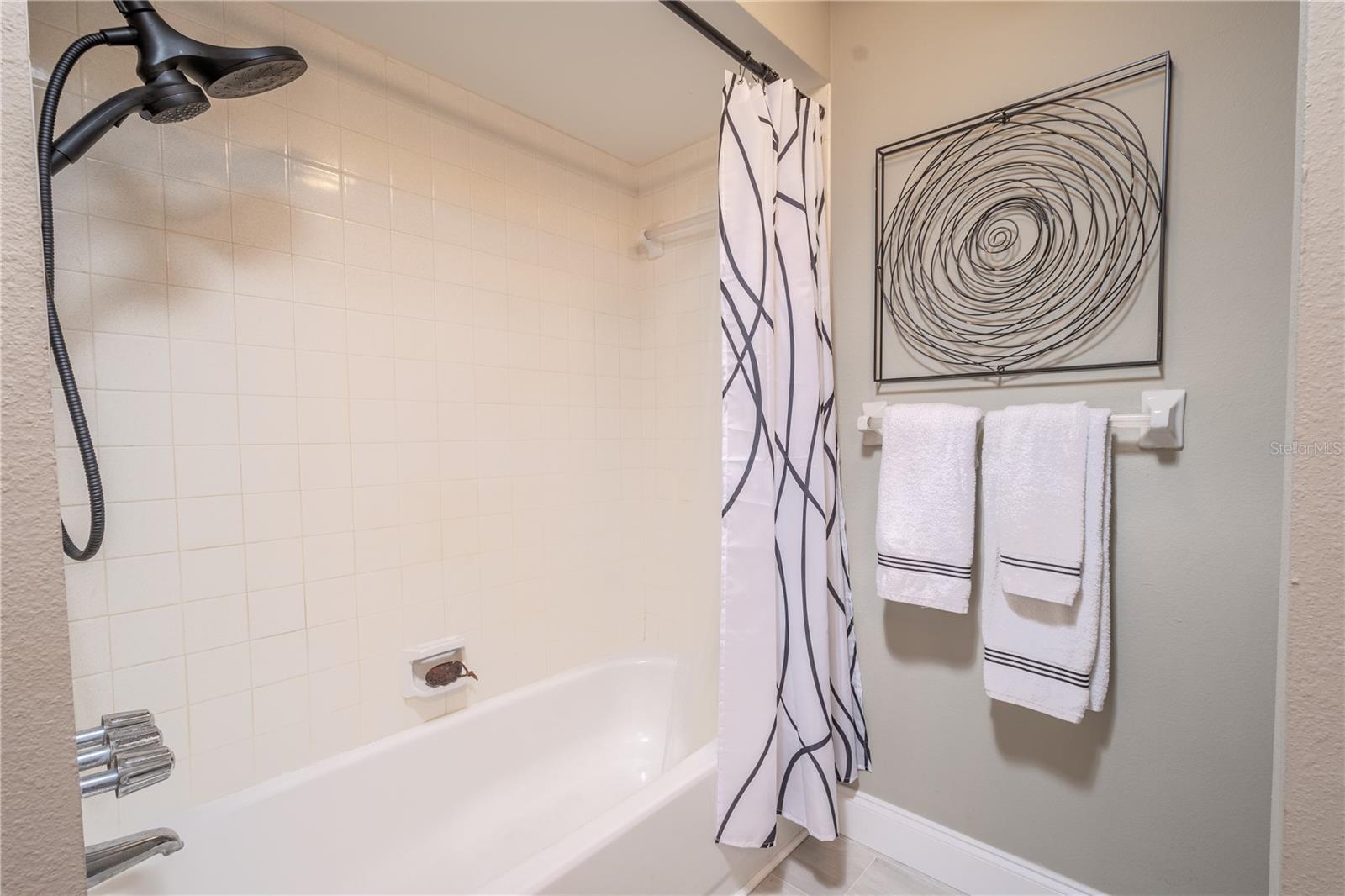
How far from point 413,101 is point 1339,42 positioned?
72.0 inches

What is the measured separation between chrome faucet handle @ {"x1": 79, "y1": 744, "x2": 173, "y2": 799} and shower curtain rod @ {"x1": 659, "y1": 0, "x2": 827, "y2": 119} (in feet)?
5.76

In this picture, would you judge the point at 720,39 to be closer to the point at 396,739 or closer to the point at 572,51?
the point at 572,51

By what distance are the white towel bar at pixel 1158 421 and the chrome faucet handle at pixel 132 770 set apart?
186 centimetres

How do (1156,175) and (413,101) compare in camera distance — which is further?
(413,101)

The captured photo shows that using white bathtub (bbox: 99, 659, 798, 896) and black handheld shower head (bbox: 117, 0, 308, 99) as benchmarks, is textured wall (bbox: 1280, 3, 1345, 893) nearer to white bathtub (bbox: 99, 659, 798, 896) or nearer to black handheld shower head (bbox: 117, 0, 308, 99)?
white bathtub (bbox: 99, 659, 798, 896)

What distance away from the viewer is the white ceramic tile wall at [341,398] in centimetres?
113

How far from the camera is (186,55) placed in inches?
37.3

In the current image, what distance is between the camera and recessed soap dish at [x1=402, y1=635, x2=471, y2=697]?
1.54 meters

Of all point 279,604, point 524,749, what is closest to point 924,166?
point 279,604

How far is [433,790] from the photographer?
1.53 m

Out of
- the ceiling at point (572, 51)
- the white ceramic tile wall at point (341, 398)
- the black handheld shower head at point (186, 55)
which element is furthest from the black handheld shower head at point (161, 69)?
the ceiling at point (572, 51)

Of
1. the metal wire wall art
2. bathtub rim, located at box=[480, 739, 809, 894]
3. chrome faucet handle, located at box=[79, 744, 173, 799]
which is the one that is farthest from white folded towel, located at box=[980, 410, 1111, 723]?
chrome faucet handle, located at box=[79, 744, 173, 799]

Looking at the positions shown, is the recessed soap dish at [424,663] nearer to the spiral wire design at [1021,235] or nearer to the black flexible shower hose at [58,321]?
the black flexible shower hose at [58,321]

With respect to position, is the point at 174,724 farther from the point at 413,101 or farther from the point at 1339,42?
the point at 1339,42
